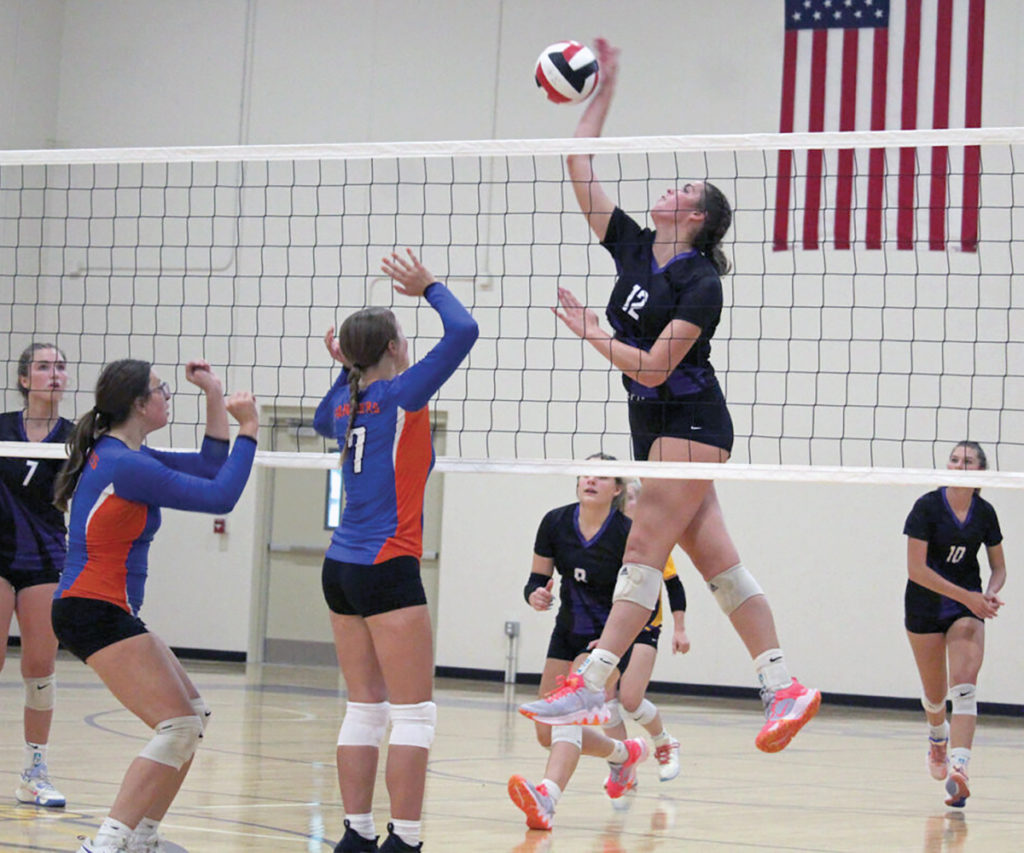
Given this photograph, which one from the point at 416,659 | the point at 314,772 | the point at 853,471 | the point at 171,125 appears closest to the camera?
the point at 416,659

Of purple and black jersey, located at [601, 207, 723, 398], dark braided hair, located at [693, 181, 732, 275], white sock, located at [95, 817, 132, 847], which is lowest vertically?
white sock, located at [95, 817, 132, 847]

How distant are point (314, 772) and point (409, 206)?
8.27m

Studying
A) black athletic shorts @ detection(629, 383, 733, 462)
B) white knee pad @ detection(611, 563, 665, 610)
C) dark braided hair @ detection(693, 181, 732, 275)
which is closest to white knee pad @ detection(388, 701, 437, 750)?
white knee pad @ detection(611, 563, 665, 610)

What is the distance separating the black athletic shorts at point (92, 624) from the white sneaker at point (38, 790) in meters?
1.82

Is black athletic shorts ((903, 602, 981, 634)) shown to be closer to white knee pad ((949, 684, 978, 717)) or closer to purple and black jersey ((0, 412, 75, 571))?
white knee pad ((949, 684, 978, 717))

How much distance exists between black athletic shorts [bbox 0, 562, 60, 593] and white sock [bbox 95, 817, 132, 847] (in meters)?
1.99

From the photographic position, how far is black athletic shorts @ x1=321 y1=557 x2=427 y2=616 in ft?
15.0

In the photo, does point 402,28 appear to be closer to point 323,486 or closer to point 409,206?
point 409,206

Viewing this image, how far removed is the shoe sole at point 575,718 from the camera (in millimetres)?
4691

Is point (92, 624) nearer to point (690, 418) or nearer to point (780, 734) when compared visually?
point (690, 418)

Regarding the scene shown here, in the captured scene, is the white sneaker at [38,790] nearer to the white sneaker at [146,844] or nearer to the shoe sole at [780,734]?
the white sneaker at [146,844]

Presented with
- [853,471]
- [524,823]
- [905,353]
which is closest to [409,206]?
[905,353]

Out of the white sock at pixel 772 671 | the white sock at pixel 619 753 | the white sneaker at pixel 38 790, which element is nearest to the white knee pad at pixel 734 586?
the white sock at pixel 772 671

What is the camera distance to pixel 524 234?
14.3 m
